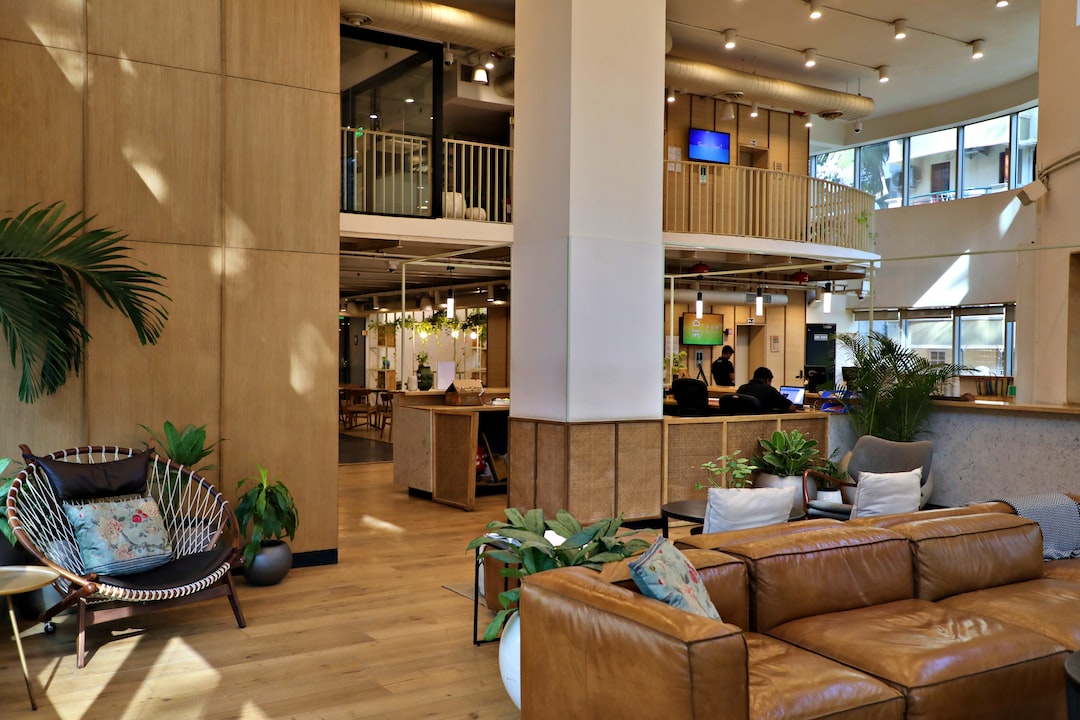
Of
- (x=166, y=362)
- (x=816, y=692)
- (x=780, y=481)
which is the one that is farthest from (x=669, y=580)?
(x=780, y=481)

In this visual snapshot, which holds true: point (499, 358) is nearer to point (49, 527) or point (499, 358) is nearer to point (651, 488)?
point (651, 488)

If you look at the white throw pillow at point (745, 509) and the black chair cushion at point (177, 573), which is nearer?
the white throw pillow at point (745, 509)

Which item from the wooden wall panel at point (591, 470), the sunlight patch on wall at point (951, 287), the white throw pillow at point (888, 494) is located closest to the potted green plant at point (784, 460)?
the wooden wall panel at point (591, 470)

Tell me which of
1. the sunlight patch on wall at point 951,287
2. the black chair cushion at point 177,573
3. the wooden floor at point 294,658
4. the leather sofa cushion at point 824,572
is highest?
the sunlight patch on wall at point 951,287

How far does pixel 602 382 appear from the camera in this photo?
7.22 m

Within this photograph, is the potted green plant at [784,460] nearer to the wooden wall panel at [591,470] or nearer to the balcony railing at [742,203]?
the wooden wall panel at [591,470]

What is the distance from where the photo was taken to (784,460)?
7.89 m

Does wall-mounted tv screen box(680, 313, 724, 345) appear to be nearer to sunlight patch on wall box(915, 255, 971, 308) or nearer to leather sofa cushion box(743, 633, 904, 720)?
sunlight patch on wall box(915, 255, 971, 308)

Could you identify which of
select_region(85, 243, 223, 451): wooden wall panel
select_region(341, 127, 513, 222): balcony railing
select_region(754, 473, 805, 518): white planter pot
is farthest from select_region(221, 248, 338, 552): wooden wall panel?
select_region(341, 127, 513, 222): balcony railing

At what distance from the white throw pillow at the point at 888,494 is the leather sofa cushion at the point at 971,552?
537 mm

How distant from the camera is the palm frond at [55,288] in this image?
489cm

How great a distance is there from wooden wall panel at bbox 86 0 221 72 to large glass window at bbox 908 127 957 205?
13.2 metres

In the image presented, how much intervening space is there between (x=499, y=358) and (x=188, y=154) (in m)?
10.5

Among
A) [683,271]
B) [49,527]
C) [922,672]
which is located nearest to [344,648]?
[49,527]
